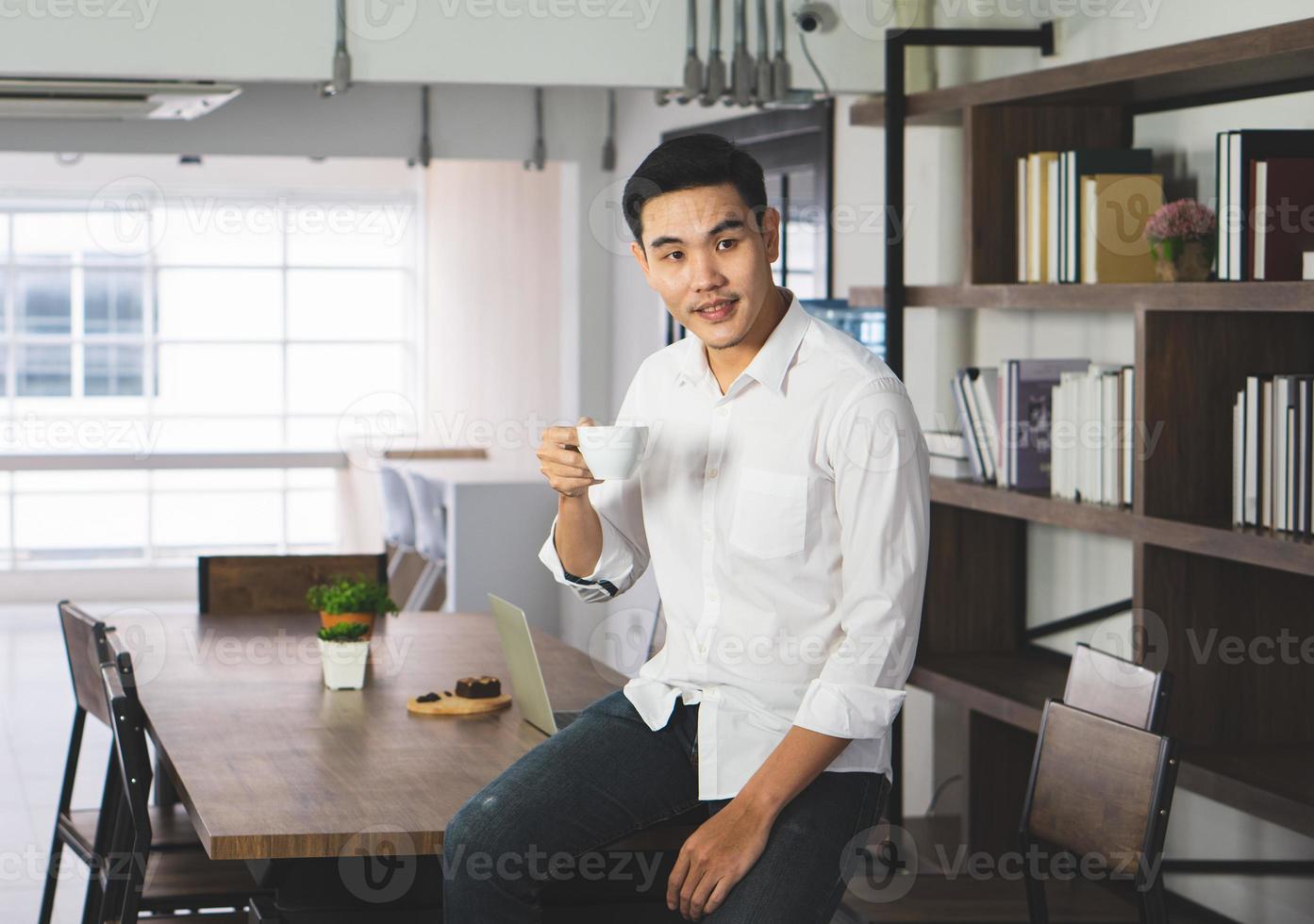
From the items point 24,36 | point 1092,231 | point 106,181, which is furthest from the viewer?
point 106,181

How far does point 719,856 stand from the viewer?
5.61ft

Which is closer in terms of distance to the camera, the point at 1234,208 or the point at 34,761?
the point at 1234,208

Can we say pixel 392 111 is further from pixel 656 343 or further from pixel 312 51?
pixel 312 51

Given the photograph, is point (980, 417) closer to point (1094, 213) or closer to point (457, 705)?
point (1094, 213)

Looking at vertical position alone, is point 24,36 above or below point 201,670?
above

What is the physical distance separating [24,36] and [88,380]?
6.20m

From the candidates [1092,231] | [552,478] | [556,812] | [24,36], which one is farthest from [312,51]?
[556,812]

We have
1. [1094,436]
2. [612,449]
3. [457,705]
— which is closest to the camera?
[612,449]

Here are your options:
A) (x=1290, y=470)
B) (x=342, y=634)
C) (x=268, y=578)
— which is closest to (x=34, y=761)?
(x=268, y=578)

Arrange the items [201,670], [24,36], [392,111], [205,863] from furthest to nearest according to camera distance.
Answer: [392,111] → [24,36] → [201,670] → [205,863]

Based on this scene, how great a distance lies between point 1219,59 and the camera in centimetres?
273

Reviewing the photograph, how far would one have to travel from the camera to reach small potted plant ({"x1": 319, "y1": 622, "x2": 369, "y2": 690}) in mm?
2676

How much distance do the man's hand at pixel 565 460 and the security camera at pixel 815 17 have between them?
7.60ft

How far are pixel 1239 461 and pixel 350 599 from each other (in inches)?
63.4
